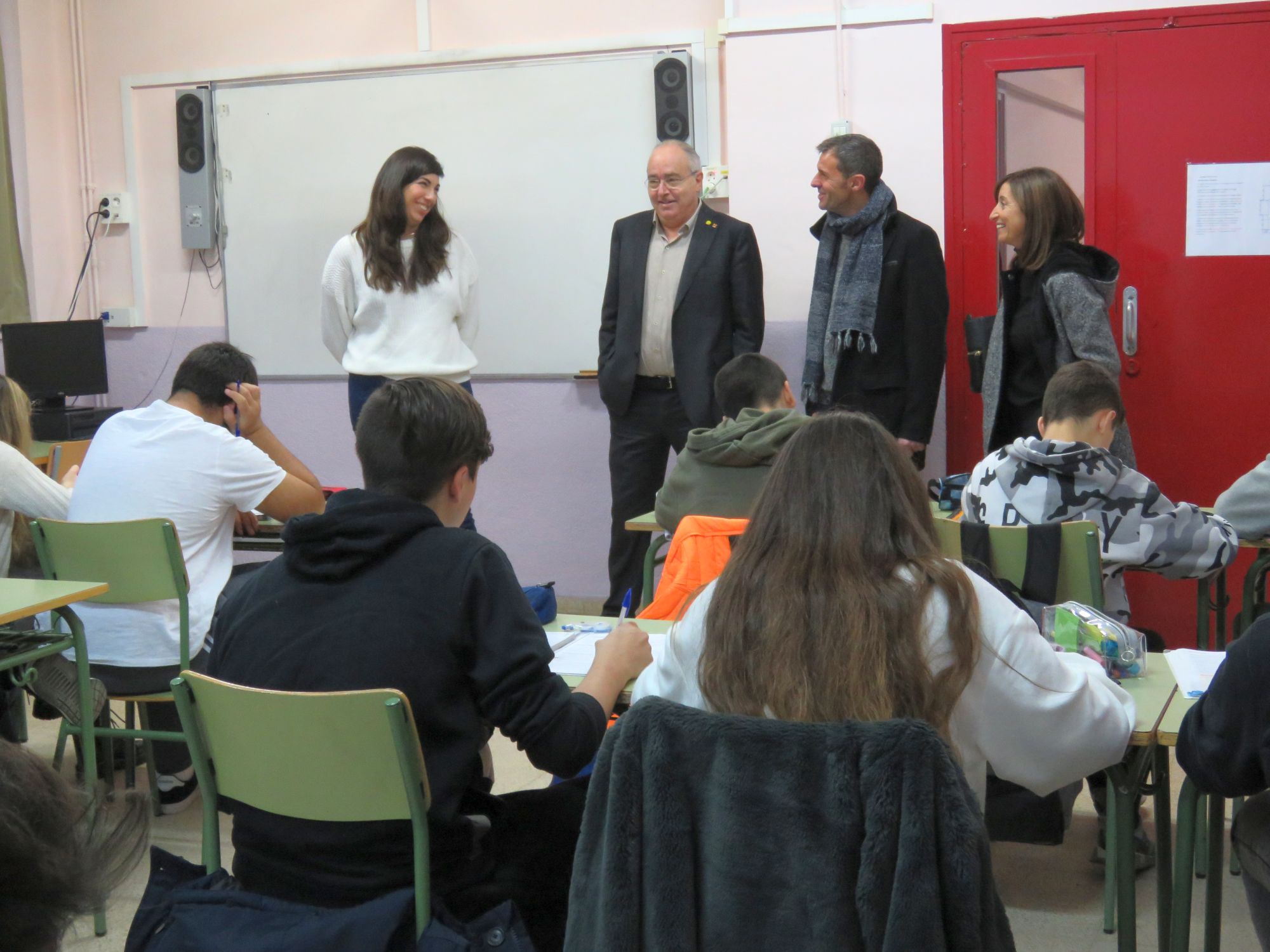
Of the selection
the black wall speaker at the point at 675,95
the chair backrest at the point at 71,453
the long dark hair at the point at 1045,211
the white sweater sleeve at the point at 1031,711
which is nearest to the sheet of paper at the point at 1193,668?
the white sweater sleeve at the point at 1031,711

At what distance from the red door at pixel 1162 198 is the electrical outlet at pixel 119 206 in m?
3.45

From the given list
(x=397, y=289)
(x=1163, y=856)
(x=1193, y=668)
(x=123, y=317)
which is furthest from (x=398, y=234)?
(x=1163, y=856)

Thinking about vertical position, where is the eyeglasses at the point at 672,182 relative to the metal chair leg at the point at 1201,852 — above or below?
above

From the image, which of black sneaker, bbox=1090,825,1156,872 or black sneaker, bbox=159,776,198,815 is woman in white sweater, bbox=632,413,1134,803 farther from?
black sneaker, bbox=159,776,198,815

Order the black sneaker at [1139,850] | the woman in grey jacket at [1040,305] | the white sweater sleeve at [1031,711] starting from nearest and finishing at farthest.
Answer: the white sweater sleeve at [1031,711] < the black sneaker at [1139,850] < the woman in grey jacket at [1040,305]

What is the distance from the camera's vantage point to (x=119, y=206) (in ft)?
17.9

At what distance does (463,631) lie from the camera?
1.64 m

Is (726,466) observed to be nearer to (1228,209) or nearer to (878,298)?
(878,298)

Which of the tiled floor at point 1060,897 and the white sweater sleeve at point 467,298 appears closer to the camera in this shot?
the tiled floor at point 1060,897

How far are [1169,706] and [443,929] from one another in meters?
1.09

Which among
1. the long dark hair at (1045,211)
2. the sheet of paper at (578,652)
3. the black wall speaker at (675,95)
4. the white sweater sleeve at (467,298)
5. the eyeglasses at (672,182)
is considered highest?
the black wall speaker at (675,95)

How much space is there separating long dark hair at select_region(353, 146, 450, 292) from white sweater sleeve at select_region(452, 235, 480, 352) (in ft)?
0.28

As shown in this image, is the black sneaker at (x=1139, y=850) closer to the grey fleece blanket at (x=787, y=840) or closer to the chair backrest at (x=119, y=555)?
the grey fleece blanket at (x=787, y=840)

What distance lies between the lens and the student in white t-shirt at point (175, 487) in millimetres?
2932
